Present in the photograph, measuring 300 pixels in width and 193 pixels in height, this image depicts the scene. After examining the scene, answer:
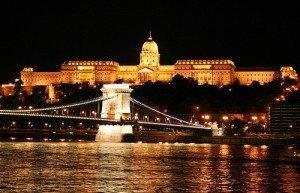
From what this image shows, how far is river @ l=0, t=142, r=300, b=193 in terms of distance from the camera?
27.8 meters

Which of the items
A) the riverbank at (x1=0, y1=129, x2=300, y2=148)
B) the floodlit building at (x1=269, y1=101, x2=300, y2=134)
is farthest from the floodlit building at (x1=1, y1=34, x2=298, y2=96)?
the riverbank at (x1=0, y1=129, x2=300, y2=148)

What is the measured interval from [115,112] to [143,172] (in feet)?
87.2

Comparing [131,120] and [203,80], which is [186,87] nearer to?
[203,80]

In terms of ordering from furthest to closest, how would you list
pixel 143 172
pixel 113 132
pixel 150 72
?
pixel 150 72
pixel 113 132
pixel 143 172

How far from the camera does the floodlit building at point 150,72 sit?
11144 cm

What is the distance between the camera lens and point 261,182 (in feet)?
97.1

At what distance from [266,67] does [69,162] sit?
7789 centimetres

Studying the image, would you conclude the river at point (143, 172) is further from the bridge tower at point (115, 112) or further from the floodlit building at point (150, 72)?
the floodlit building at point (150, 72)

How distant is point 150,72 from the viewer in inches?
4478

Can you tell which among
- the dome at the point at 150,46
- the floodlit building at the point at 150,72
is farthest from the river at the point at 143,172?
the dome at the point at 150,46

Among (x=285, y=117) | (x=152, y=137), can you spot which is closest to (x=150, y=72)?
(x=285, y=117)

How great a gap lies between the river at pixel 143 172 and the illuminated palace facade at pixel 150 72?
66.0 metres

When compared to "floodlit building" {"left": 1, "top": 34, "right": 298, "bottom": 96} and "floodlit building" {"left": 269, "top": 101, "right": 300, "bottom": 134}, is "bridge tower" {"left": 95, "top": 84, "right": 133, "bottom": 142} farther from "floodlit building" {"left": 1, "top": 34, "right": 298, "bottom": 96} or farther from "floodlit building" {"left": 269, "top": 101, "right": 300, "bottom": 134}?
"floodlit building" {"left": 1, "top": 34, "right": 298, "bottom": 96}

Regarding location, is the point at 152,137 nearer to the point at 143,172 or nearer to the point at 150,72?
the point at 143,172
